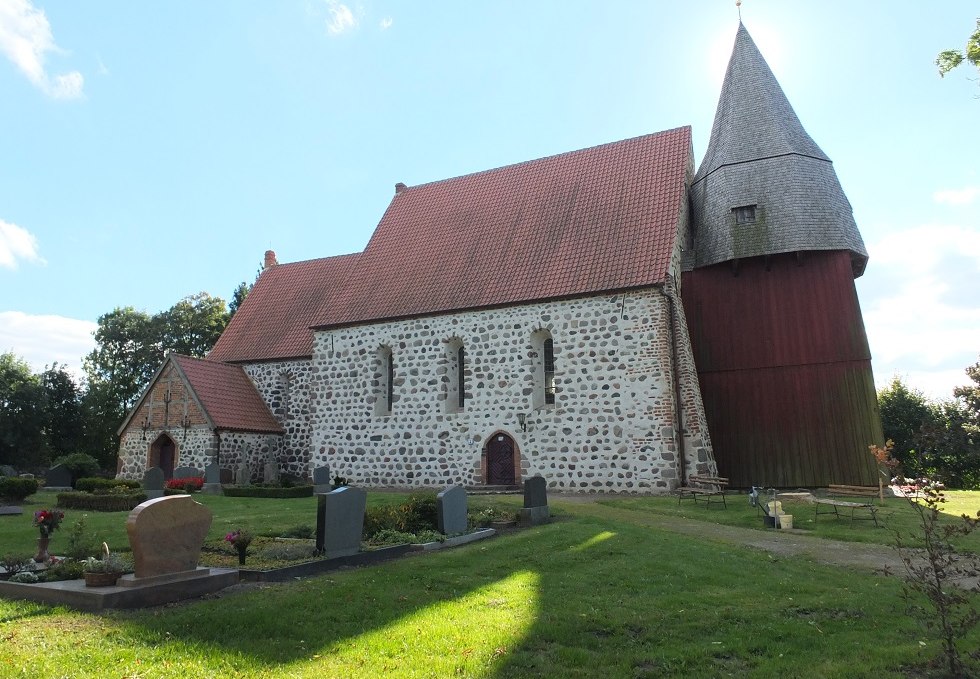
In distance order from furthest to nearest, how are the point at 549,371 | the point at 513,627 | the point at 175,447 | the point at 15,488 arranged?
the point at 175,447 → the point at 549,371 → the point at 15,488 → the point at 513,627

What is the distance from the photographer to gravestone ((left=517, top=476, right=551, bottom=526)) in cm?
1202

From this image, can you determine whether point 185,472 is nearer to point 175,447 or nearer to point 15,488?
point 175,447

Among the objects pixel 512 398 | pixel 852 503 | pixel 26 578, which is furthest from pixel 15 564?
pixel 852 503

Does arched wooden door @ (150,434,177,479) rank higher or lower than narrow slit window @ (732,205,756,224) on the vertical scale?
lower

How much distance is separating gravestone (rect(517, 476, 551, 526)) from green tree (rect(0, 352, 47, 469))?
30.8m

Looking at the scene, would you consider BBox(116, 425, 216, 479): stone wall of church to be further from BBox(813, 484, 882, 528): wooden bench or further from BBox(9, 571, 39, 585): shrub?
BBox(813, 484, 882, 528): wooden bench

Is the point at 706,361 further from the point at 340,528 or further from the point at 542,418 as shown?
the point at 340,528

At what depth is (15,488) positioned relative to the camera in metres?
16.5

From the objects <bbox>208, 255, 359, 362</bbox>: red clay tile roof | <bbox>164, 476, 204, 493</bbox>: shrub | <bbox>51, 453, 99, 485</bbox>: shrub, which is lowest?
<bbox>164, 476, 204, 493</bbox>: shrub

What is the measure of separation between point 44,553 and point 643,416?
1325 centimetres

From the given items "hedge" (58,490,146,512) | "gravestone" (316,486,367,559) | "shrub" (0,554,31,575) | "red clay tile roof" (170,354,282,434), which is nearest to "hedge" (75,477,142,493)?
"hedge" (58,490,146,512)

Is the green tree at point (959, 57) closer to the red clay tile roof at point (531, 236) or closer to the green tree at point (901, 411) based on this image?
the red clay tile roof at point (531, 236)

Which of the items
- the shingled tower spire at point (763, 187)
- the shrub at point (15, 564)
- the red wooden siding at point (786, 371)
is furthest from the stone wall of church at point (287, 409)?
the shrub at point (15, 564)

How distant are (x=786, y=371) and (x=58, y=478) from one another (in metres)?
22.4
